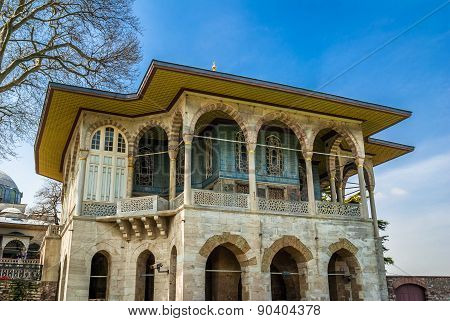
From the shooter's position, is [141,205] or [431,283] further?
[431,283]

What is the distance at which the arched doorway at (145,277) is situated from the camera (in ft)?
47.2

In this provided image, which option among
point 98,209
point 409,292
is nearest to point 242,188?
point 98,209

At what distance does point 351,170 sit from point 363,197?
216 inches

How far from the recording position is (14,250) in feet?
97.0

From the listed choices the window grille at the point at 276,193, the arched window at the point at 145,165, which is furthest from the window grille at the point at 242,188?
the arched window at the point at 145,165

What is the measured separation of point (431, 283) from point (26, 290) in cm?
1664

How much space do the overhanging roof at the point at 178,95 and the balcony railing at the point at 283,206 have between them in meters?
3.44

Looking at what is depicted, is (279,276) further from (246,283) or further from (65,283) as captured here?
(65,283)

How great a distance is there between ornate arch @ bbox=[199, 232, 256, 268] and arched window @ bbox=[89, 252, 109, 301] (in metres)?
4.06

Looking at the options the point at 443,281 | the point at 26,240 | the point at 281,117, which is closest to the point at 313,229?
the point at 281,117

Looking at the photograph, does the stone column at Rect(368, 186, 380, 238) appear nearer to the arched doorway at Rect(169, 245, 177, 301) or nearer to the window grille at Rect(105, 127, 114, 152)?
the arched doorway at Rect(169, 245, 177, 301)

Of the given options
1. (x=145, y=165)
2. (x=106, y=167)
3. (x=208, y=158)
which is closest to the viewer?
(x=106, y=167)

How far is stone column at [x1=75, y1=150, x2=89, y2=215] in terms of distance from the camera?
48.2ft

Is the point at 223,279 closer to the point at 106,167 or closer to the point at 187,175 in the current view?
the point at 187,175
